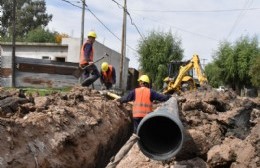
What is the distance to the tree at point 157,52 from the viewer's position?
43594 millimetres

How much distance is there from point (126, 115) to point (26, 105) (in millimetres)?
3995

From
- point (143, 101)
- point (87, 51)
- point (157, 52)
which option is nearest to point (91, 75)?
point (87, 51)

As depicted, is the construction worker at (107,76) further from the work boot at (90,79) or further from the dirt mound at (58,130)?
the dirt mound at (58,130)

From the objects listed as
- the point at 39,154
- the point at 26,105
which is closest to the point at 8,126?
the point at 39,154

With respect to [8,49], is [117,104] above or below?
below

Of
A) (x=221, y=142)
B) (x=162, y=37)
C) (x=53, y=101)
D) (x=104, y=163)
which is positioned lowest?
(x=104, y=163)

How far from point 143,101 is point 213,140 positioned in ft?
5.62

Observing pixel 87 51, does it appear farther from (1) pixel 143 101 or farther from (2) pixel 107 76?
(1) pixel 143 101

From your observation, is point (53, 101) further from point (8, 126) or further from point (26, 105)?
point (8, 126)

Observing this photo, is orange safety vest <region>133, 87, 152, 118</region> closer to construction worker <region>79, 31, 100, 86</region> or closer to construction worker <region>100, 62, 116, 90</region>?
construction worker <region>79, 31, 100, 86</region>

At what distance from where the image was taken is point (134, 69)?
44719 mm

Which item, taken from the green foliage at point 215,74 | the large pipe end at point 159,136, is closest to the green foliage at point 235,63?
the green foliage at point 215,74

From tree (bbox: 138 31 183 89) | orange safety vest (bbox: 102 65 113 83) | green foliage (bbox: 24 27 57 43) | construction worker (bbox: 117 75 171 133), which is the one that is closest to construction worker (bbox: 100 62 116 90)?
orange safety vest (bbox: 102 65 113 83)

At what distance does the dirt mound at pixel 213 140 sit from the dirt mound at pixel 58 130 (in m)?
0.79
